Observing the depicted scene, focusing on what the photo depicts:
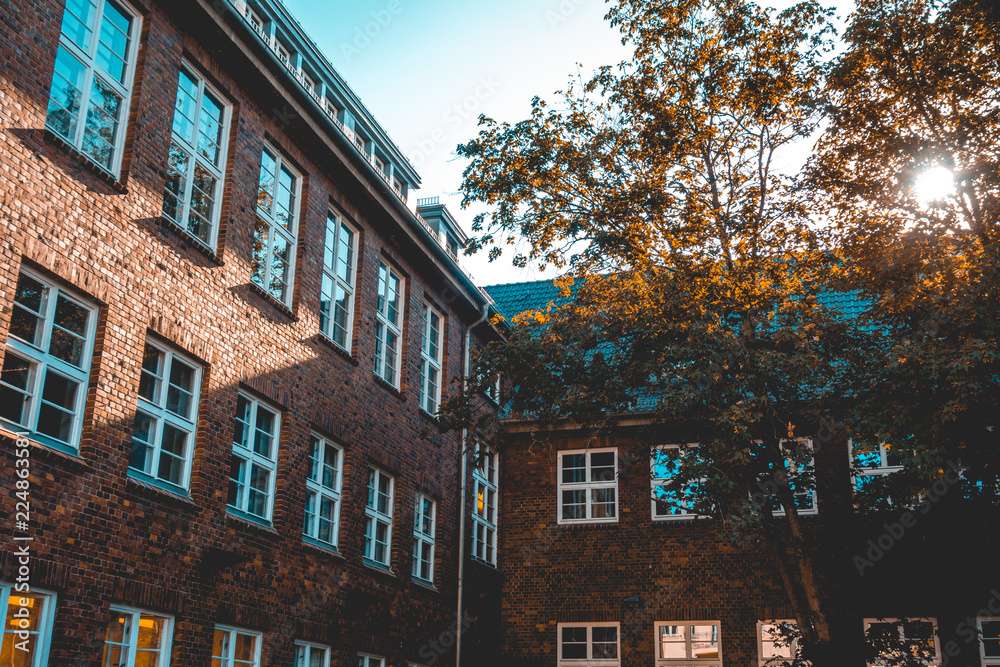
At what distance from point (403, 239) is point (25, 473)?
10.5 meters

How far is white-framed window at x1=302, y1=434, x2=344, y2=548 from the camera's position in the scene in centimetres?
1562

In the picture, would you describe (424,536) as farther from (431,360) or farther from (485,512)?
(485,512)

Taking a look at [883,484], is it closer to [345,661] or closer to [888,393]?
[888,393]

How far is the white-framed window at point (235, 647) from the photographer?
12.9 m

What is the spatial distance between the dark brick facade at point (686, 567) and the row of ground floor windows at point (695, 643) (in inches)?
6.8

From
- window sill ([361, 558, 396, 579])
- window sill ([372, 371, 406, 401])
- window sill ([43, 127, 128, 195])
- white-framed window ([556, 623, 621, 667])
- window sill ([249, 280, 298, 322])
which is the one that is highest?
window sill ([43, 127, 128, 195])

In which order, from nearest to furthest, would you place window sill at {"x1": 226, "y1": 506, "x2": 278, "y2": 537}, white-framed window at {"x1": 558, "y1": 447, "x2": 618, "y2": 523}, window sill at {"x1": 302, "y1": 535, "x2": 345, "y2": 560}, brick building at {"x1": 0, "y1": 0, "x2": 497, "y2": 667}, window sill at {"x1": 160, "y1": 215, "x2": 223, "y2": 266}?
brick building at {"x1": 0, "y1": 0, "x2": 497, "y2": 667}, window sill at {"x1": 160, "y1": 215, "x2": 223, "y2": 266}, window sill at {"x1": 226, "y1": 506, "x2": 278, "y2": 537}, window sill at {"x1": 302, "y1": 535, "x2": 345, "y2": 560}, white-framed window at {"x1": 558, "y1": 447, "x2": 618, "y2": 523}

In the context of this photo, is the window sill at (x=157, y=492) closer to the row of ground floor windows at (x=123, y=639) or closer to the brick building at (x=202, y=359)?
the brick building at (x=202, y=359)

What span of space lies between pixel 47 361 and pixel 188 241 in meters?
2.87

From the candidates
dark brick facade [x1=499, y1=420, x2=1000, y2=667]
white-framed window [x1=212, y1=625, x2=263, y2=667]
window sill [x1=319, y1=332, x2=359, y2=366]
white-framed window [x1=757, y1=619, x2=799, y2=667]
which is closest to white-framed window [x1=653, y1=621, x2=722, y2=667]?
dark brick facade [x1=499, y1=420, x2=1000, y2=667]

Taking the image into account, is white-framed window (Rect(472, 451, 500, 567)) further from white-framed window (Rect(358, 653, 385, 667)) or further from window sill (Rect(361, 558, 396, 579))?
white-framed window (Rect(358, 653, 385, 667))

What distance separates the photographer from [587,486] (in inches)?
925

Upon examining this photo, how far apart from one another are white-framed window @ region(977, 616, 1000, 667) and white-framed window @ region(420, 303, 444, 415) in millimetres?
10875

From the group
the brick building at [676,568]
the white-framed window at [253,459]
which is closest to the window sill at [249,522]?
the white-framed window at [253,459]
